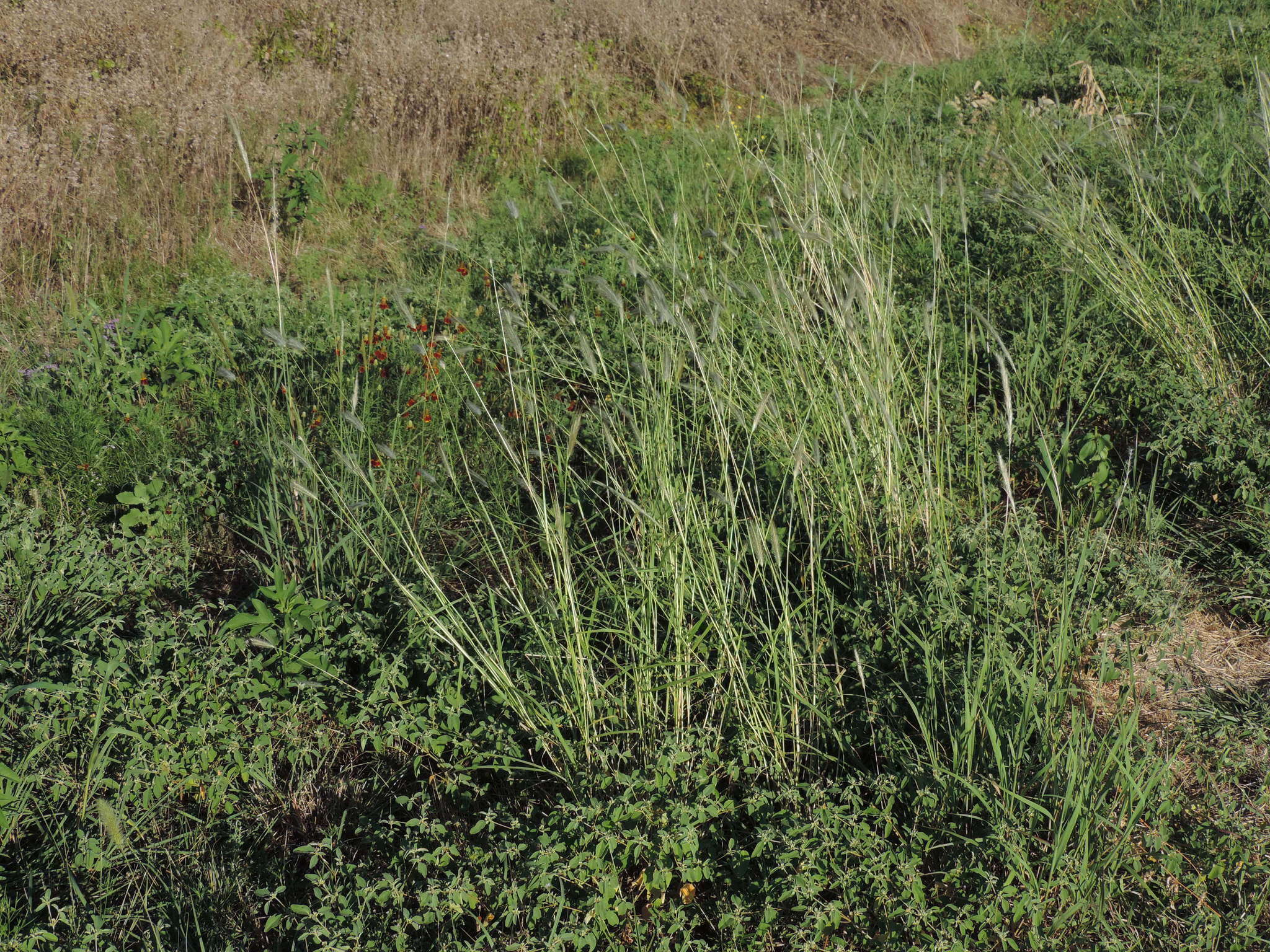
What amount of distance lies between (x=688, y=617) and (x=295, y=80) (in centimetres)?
564

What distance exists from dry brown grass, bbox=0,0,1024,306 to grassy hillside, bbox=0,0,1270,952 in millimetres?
1506

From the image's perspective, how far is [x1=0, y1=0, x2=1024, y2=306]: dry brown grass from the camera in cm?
512

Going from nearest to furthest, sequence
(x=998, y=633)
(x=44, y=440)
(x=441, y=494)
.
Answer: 1. (x=998, y=633)
2. (x=441, y=494)
3. (x=44, y=440)

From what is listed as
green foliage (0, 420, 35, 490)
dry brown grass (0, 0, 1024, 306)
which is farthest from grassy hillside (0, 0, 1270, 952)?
dry brown grass (0, 0, 1024, 306)

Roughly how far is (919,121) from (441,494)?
3948 mm

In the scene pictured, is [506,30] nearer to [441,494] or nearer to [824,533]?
[441,494]

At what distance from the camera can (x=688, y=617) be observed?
248cm

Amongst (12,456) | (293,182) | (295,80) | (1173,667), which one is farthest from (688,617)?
(295,80)

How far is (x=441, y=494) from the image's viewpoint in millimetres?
3062

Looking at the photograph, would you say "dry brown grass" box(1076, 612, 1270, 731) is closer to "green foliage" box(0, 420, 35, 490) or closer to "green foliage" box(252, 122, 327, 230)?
"green foliage" box(0, 420, 35, 490)

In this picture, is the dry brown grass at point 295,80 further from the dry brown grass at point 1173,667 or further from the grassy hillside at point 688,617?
the dry brown grass at point 1173,667

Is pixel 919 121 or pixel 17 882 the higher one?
pixel 919 121

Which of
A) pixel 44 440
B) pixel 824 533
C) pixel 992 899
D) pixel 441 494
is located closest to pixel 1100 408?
pixel 824 533

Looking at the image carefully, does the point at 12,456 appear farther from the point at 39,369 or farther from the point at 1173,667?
the point at 1173,667
